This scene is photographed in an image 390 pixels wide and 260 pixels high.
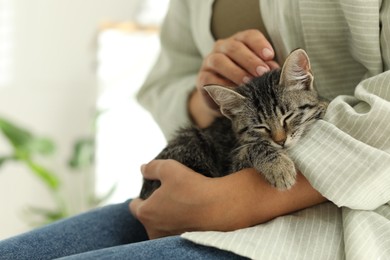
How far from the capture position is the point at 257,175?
2.84ft

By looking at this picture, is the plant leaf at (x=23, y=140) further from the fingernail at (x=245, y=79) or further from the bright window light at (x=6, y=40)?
the fingernail at (x=245, y=79)

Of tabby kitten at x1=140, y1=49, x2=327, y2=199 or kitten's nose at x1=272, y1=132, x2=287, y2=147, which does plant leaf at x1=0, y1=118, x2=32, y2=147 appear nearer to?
tabby kitten at x1=140, y1=49, x2=327, y2=199

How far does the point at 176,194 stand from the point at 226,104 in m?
0.25

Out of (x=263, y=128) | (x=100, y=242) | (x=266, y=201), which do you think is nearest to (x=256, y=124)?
(x=263, y=128)

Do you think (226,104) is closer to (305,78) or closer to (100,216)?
(305,78)

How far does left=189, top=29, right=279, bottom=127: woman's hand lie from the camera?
102cm

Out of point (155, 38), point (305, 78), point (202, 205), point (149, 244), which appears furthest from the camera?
point (155, 38)

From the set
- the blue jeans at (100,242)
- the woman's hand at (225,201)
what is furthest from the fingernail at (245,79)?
the blue jeans at (100,242)

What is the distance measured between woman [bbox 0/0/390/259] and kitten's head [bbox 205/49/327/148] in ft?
0.14

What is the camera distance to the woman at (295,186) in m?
0.74

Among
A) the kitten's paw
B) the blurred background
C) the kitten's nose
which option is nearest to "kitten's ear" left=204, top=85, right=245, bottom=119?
the kitten's nose

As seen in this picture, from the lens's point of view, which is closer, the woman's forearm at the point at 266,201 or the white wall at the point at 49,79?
→ the woman's forearm at the point at 266,201

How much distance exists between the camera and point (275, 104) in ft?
3.39

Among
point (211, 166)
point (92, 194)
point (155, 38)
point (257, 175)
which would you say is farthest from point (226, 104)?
point (92, 194)
